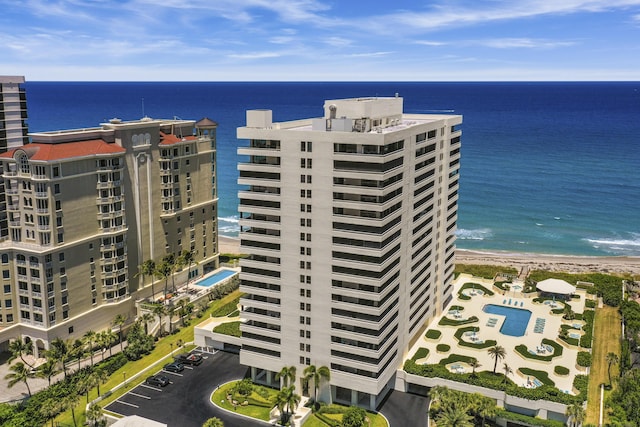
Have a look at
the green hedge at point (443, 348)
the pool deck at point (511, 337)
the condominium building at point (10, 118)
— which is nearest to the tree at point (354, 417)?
the pool deck at point (511, 337)

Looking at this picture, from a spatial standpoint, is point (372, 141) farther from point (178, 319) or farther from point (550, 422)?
point (178, 319)

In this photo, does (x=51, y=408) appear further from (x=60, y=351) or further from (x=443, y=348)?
(x=443, y=348)

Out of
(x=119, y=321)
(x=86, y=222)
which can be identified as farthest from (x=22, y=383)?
(x=86, y=222)

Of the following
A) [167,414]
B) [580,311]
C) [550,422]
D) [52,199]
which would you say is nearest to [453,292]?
[580,311]

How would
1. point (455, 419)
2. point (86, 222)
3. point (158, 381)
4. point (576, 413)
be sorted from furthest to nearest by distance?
1. point (86, 222)
2. point (158, 381)
3. point (576, 413)
4. point (455, 419)

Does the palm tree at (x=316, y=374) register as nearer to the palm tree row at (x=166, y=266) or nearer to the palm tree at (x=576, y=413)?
the palm tree at (x=576, y=413)

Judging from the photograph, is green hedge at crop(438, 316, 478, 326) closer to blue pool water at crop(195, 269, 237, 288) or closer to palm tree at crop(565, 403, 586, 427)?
palm tree at crop(565, 403, 586, 427)

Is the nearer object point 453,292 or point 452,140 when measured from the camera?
point 452,140
